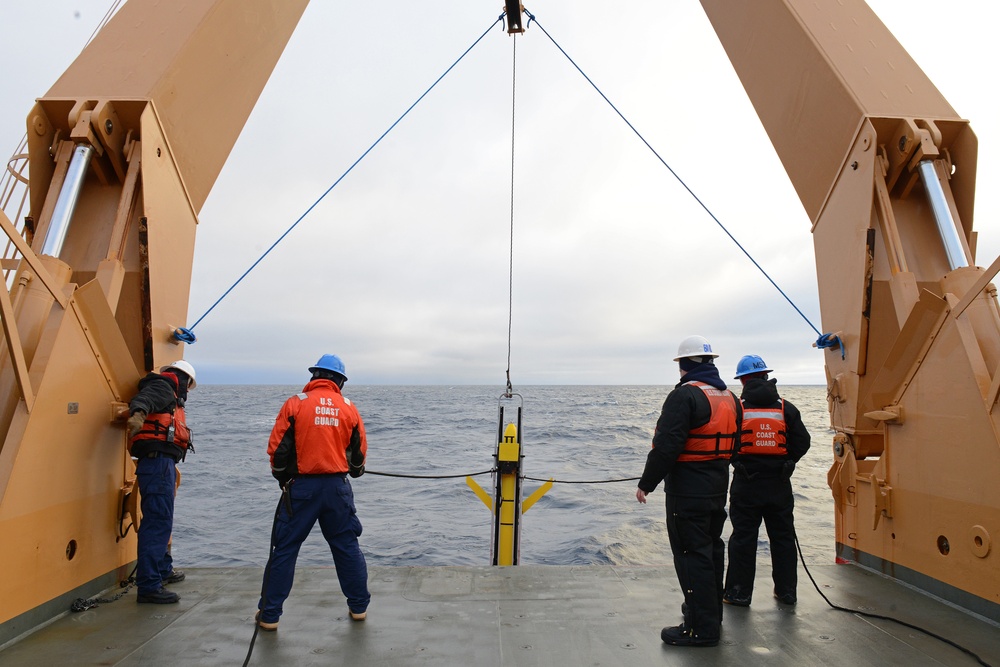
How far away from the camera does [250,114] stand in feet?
19.5

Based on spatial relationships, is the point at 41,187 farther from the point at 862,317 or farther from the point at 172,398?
the point at 862,317

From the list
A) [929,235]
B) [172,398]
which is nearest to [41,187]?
[172,398]

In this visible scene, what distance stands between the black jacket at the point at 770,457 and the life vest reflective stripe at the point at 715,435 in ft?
1.83

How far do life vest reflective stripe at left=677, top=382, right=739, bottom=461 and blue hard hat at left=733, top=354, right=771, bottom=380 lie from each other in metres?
0.82

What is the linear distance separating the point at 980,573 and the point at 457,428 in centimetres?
2724

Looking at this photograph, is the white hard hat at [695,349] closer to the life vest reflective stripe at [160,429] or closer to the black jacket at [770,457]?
the black jacket at [770,457]

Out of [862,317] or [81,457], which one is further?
[862,317]

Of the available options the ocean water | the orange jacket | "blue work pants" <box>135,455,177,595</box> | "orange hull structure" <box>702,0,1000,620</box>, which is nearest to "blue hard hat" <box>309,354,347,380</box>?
the orange jacket

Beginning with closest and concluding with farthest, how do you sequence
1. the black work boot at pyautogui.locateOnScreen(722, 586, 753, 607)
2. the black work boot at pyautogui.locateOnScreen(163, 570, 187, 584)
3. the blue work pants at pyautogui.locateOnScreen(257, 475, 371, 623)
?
the blue work pants at pyautogui.locateOnScreen(257, 475, 371, 623) < the black work boot at pyautogui.locateOnScreen(722, 586, 753, 607) < the black work boot at pyautogui.locateOnScreen(163, 570, 187, 584)

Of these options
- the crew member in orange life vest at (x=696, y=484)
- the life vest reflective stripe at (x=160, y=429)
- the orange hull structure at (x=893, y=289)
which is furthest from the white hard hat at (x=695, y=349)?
the life vest reflective stripe at (x=160, y=429)

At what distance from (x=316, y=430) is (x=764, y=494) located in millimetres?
2985

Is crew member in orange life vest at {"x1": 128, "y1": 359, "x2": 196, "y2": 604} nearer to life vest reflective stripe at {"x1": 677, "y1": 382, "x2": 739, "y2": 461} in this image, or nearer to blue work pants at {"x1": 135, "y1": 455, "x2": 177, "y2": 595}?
blue work pants at {"x1": 135, "y1": 455, "x2": 177, "y2": 595}

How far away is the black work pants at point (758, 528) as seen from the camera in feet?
14.1

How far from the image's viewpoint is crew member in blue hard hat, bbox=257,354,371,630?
3795 mm
